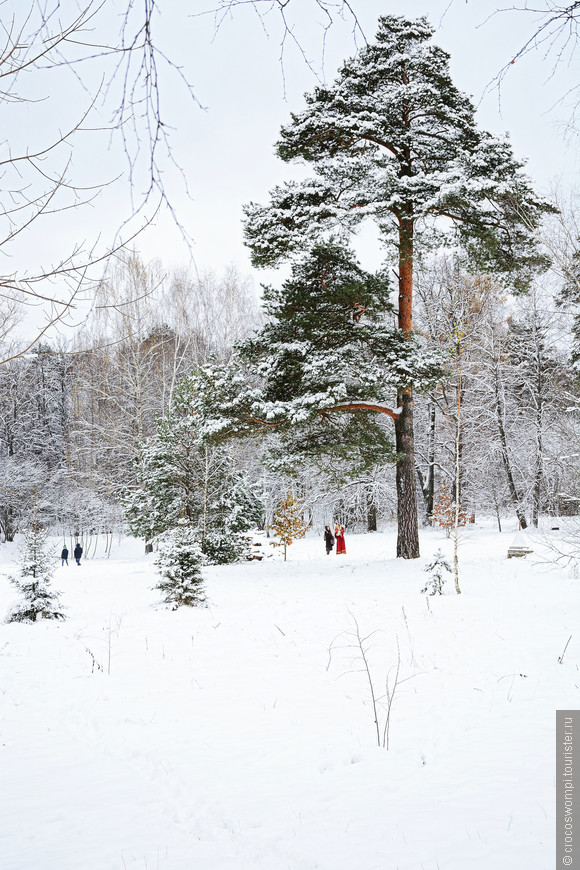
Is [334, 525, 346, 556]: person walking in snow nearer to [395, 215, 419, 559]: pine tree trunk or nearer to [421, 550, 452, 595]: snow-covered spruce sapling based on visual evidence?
[395, 215, 419, 559]: pine tree trunk

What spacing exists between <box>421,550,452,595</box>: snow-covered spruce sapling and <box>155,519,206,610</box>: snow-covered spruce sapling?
161 inches

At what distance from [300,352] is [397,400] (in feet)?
9.11

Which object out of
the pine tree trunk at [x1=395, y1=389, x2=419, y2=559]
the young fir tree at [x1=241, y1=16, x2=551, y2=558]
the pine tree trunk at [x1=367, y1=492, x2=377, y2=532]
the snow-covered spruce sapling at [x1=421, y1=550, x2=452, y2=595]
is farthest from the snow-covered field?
the pine tree trunk at [x1=367, y1=492, x2=377, y2=532]

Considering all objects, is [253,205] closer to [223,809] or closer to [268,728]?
[268,728]

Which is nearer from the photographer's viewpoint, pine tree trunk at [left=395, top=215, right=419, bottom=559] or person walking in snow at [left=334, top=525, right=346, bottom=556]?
pine tree trunk at [left=395, top=215, right=419, bottom=559]

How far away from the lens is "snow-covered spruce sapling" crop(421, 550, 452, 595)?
361 inches

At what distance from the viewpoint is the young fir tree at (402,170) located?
34.8ft

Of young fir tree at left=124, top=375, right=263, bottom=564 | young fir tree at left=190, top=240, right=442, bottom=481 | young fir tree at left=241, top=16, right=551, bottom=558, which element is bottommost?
young fir tree at left=124, top=375, right=263, bottom=564

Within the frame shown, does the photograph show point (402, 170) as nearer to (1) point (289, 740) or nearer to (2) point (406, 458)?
(2) point (406, 458)

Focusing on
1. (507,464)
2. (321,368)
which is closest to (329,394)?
(321,368)

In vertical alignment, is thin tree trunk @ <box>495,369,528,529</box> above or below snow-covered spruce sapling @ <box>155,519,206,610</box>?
above

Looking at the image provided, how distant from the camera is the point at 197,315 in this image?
25.1 m

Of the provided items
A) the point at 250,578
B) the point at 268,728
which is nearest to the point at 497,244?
the point at 250,578

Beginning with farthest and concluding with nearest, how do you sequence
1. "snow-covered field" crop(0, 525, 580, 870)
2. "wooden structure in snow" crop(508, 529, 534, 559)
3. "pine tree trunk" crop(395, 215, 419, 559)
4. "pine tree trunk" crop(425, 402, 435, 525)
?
"pine tree trunk" crop(425, 402, 435, 525) < "wooden structure in snow" crop(508, 529, 534, 559) < "pine tree trunk" crop(395, 215, 419, 559) < "snow-covered field" crop(0, 525, 580, 870)
